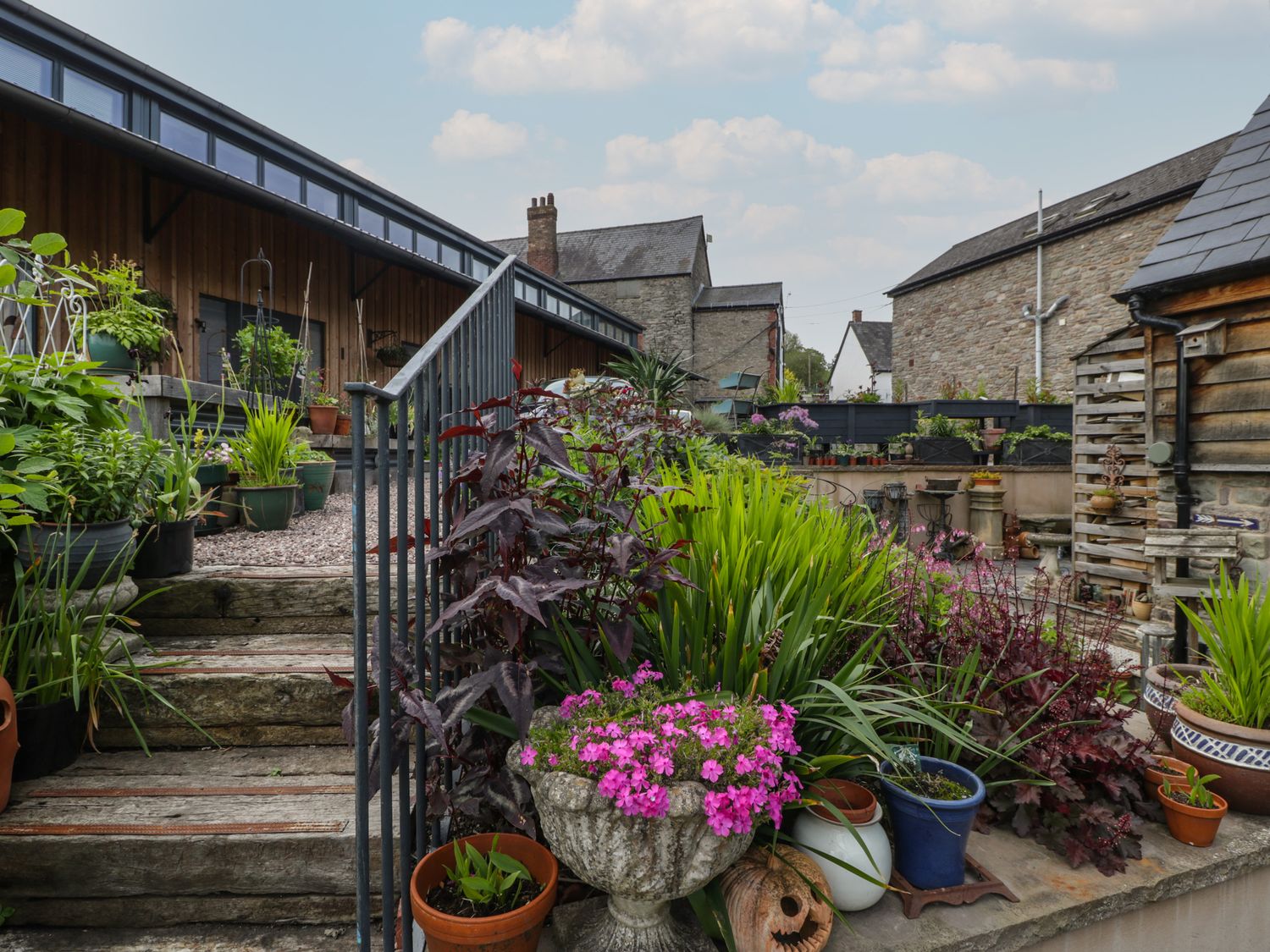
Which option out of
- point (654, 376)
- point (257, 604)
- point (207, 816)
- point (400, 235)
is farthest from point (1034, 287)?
point (207, 816)

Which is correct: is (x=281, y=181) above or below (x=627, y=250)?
below

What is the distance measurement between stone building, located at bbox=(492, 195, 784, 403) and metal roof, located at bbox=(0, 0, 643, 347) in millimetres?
13181

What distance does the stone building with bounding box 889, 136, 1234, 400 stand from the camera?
50.7 feet

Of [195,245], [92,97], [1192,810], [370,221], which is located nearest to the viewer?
[1192,810]

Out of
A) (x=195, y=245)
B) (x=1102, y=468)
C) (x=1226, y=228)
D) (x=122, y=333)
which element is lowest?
(x=1102, y=468)

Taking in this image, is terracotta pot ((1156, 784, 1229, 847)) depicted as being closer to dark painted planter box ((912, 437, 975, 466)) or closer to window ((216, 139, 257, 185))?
window ((216, 139, 257, 185))

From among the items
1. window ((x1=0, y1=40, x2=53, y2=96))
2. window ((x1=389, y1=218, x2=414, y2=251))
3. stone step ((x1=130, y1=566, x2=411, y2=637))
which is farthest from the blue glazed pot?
window ((x1=389, y1=218, x2=414, y2=251))

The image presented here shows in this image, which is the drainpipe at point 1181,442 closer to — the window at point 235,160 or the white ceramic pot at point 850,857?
the white ceramic pot at point 850,857

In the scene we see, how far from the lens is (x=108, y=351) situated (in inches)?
160

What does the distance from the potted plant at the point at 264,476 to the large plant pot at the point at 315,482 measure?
23.7 inches

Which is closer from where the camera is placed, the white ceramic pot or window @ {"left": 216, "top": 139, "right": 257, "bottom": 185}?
the white ceramic pot

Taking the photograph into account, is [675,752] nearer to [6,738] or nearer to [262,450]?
[6,738]

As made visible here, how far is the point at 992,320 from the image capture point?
62.9 ft

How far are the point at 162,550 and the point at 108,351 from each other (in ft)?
7.56
